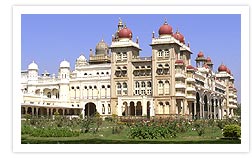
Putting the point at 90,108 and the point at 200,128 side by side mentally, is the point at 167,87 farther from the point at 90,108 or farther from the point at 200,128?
the point at 200,128

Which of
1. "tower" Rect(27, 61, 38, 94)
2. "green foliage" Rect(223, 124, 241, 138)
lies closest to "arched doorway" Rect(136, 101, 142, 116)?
"tower" Rect(27, 61, 38, 94)

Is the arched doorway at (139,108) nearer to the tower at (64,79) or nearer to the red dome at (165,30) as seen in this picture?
the red dome at (165,30)

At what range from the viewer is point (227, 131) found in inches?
608

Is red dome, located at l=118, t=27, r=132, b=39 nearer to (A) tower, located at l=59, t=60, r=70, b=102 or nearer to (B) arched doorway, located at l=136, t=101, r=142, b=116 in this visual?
(B) arched doorway, located at l=136, t=101, r=142, b=116

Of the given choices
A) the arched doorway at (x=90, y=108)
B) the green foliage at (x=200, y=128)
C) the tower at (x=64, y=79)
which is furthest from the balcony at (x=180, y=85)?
the green foliage at (x=200, y=128)

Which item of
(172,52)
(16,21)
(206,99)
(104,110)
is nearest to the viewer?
(16,21)

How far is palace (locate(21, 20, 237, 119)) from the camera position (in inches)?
1353
